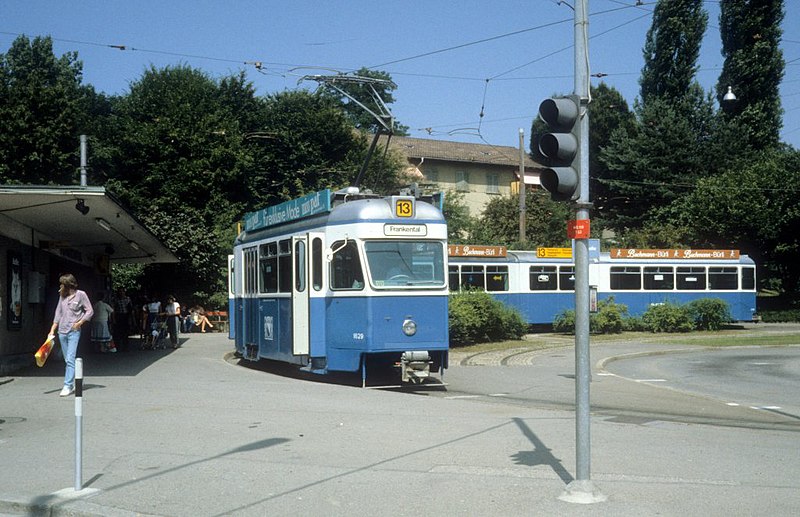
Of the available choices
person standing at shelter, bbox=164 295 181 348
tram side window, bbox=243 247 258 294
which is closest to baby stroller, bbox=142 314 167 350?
person standing at shelter, bbox=164 295 181 348

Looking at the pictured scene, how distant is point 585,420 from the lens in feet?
24.5

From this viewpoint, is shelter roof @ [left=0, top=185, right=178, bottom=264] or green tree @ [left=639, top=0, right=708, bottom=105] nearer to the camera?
shelter roof @ [left=0, top=185, right=178, bottom=264]

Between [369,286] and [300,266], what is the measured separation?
1.78 metres

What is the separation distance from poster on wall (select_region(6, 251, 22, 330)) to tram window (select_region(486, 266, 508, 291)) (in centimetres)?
2131

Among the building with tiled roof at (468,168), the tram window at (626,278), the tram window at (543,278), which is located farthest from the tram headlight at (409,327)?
the building with tiled roof at (468,168)

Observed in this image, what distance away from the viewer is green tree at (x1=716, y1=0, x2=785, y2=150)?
184 feet

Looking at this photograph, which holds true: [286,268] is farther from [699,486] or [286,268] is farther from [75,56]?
[75,56]

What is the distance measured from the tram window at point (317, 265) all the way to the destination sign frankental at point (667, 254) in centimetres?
2429

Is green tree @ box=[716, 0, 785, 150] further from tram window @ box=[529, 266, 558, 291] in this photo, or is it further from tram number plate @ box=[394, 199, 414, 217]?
tram number plate @ box=[394, 199, 414, 217]

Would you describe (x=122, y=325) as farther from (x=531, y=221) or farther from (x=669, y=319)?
(x=531, y=221)

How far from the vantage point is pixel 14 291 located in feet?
60.1

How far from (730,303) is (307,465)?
34937 mm

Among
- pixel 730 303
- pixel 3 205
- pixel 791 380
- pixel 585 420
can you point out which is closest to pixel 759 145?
pixel 730 303

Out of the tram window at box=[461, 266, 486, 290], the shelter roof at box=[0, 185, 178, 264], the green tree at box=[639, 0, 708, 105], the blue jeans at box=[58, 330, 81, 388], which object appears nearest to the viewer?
the blue jeans at box=[58, 330, 81, 388]
